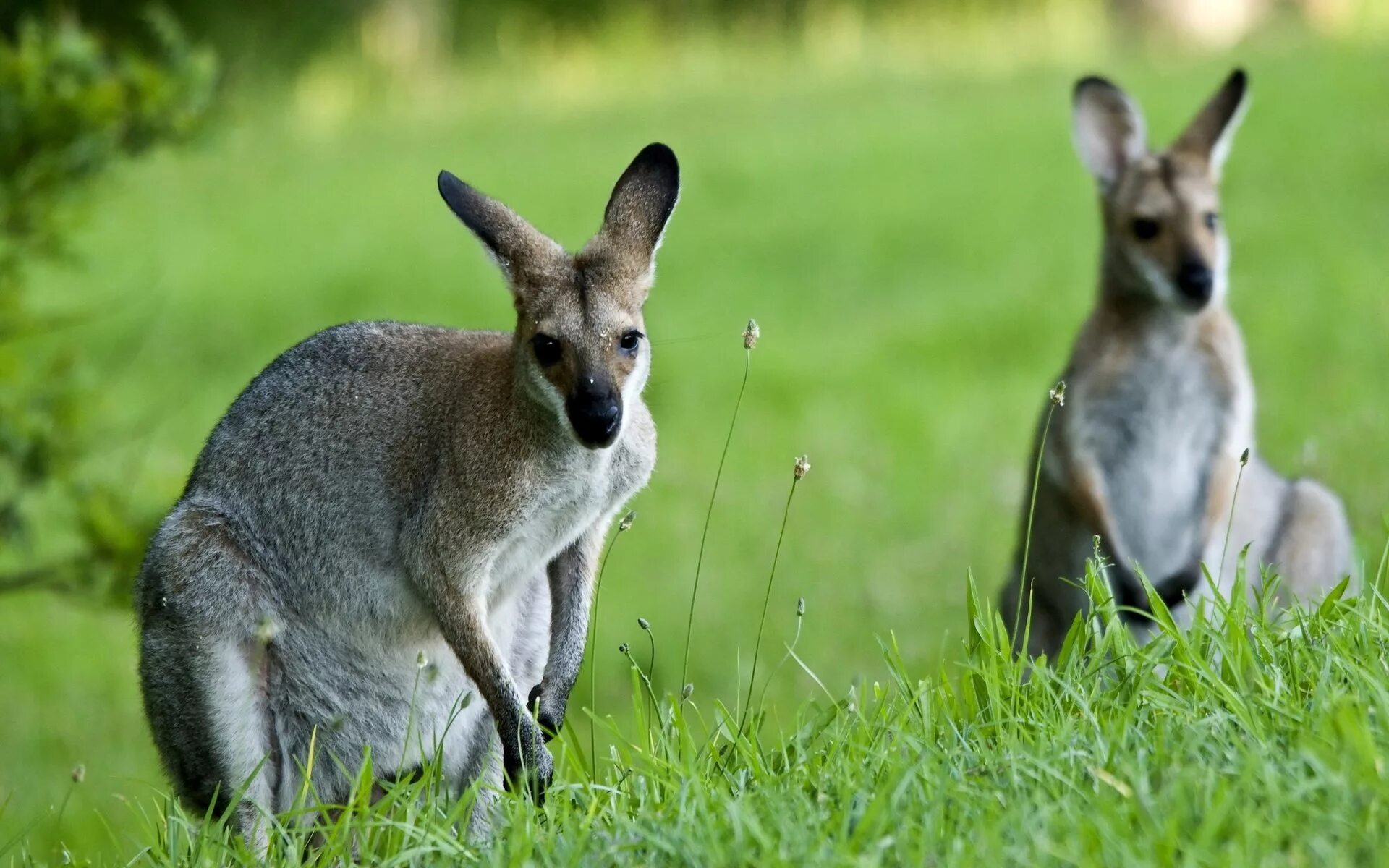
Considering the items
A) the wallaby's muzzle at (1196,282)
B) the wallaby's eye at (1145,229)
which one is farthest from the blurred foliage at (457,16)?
the wallaby's muzzle at (1196,282)

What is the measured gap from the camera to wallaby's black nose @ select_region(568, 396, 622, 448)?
11.6 ft

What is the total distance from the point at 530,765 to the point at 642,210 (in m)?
1.28

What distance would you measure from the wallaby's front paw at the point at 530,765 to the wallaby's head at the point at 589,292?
25.3 inches

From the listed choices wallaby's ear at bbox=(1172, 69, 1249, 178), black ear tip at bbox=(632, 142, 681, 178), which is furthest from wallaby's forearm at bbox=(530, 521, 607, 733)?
wallaby's ear at bbox=(1172, 69, 1249, 178)

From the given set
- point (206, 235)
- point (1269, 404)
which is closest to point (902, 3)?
point (206, 235)

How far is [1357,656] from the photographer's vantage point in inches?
126

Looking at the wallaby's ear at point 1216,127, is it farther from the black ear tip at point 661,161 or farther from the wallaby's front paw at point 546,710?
the wallaby's front paw at point 546,710

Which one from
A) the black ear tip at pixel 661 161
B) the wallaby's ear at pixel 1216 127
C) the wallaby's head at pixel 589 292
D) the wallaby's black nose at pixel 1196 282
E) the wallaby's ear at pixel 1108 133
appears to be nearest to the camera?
the wallaby's head at pixel 589 292

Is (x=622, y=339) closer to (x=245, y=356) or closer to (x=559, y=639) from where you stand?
(x=559, y=639)

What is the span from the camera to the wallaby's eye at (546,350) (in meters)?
3.72

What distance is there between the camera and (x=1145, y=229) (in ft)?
18.7

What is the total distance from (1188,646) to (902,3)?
18.2 metres

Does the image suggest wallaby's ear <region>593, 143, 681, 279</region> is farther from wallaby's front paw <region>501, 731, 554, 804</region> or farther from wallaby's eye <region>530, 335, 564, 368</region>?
wallaby's front paw <region>501, 731, 554, 804</region>

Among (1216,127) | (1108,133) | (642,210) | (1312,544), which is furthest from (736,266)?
(642,210)
